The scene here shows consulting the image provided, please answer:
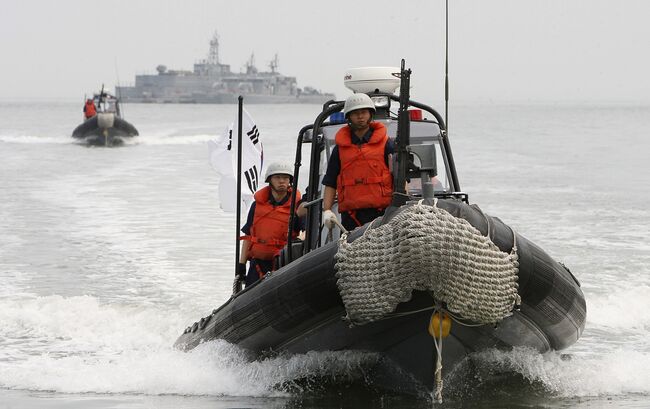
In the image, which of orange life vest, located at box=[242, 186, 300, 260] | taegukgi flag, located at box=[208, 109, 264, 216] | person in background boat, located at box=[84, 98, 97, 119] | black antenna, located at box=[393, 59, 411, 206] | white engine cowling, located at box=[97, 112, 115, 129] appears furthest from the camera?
person in background boat, located at box=[84, 98, 97, 119]

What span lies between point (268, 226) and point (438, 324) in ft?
6.98

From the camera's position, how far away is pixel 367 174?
273 inches

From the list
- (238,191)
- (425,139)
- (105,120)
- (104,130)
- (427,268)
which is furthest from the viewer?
(105,120)

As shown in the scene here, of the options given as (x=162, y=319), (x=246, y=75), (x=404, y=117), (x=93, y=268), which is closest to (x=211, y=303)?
(x=162, y=319)

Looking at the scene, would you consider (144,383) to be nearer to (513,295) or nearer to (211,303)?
(513,295)

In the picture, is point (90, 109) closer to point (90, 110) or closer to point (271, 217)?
point (90, 110)

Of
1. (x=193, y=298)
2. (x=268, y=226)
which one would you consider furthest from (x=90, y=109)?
(x=268, y=226)

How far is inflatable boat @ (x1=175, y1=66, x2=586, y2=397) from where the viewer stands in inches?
240

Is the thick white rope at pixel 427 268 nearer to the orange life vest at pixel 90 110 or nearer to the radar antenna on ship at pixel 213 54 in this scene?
the orange life vest at pixel 90 110

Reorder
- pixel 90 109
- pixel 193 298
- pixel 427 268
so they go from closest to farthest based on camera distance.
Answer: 1. pixel 427 268
2. pixel 193 298
3. pixel 90 109

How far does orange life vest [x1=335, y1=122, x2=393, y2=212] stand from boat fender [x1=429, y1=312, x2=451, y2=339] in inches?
31.4

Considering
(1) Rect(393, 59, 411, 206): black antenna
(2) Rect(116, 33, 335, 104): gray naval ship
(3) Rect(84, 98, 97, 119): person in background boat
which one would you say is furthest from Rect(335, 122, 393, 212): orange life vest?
(2) Rect(116, 33, 335, 104): gray naval ship

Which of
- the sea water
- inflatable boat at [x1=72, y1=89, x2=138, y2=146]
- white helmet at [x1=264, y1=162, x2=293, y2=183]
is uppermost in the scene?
white helmet at [x1=264, y1=162, x2=293, y2=183]

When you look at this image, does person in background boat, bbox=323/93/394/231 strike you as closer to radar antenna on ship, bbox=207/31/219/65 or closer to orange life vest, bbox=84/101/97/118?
orange life vest, bbox=84/101/97/118
